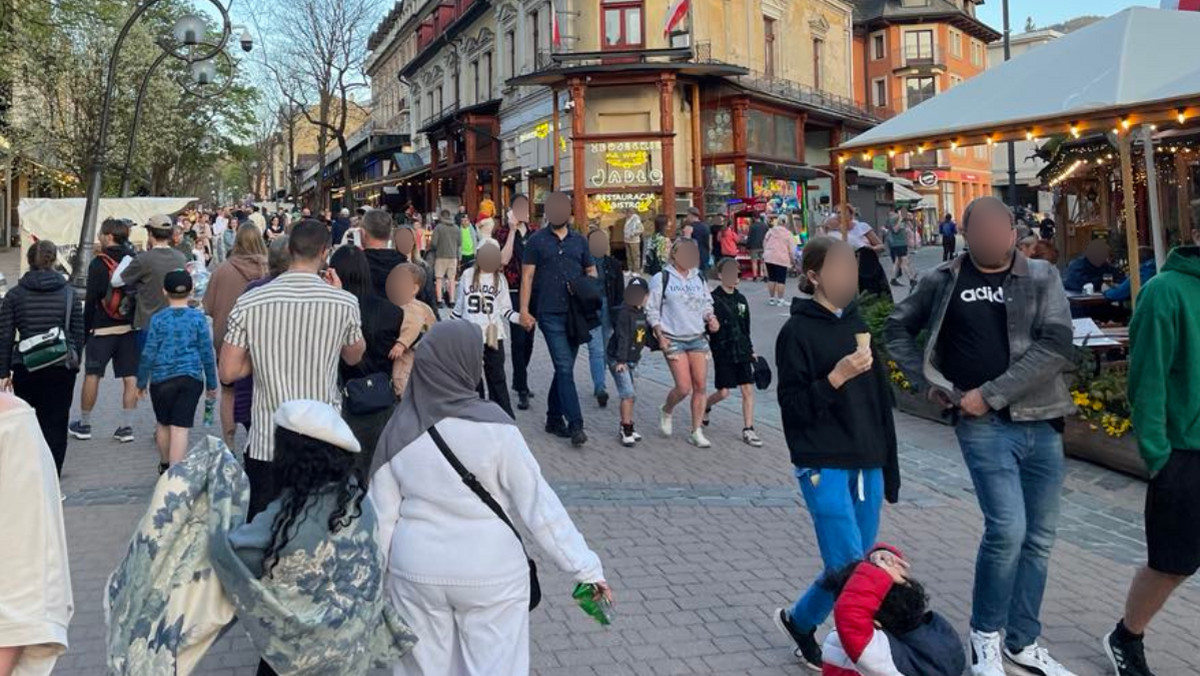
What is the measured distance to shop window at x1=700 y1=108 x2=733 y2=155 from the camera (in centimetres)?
3131

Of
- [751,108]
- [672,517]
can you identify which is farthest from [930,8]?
[672,517]

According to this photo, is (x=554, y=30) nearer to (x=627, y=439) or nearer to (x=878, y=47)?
(x=627, y=439)

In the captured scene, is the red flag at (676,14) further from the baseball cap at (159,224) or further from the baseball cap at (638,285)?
the baseball cap at (159,224)

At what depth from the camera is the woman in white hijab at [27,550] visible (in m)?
1.95

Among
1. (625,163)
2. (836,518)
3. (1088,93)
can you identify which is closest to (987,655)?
(836,518)

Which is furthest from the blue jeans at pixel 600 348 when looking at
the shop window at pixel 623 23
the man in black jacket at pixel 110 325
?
the shop window at pixel 623 23


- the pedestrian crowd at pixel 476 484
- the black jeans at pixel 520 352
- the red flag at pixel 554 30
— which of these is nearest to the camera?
the pedestrian crowd at pixel 476 484

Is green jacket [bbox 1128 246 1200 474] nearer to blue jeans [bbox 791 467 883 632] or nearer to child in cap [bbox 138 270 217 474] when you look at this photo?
blue jeans [bbox 791 467 883 632]

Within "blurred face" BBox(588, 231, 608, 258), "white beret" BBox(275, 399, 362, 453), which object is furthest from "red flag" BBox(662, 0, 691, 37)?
"white beret" BBox(275, 399, 362, 453)

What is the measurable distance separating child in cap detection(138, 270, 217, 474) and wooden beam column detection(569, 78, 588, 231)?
2179 cm

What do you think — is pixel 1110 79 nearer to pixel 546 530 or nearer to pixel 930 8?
pixel 546 530

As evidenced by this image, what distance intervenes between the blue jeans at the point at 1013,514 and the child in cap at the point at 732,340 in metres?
4.36

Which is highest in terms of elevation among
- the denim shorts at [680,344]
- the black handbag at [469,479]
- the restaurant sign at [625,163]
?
the restaurant sign at [625,163]

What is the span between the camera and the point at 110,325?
8.89m
